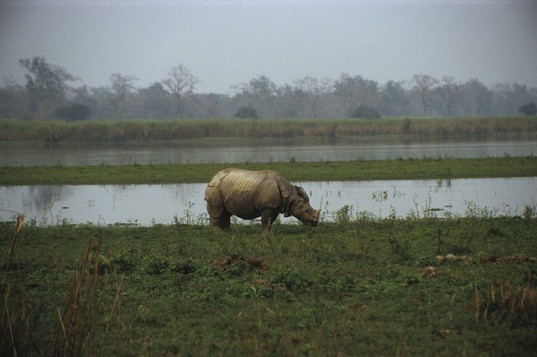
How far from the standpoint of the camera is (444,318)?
25.6ft

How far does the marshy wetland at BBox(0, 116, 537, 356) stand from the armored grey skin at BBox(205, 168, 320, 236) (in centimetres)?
43

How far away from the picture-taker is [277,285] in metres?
9.25

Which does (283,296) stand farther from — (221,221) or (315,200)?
(315,200)

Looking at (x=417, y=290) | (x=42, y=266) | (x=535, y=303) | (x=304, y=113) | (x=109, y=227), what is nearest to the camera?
(x=535, y=303)

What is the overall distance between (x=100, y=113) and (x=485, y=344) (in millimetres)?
127812

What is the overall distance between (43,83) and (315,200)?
107418mm

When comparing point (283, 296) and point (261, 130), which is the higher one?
point (261, 130)

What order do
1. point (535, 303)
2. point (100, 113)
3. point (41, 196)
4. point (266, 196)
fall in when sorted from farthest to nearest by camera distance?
point (100, 113) < point (41, 196) < point (266, 196) < point (535, 303)

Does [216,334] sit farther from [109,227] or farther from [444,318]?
[109,227]

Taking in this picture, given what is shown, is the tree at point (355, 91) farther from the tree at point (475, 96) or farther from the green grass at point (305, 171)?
the green grass at point (305, 171)

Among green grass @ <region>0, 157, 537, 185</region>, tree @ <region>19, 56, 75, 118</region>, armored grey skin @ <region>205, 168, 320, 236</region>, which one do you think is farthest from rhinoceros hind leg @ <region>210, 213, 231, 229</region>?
tree @ <region>19, 56, 75, 118</region>

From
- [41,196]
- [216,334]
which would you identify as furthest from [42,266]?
[41,196]

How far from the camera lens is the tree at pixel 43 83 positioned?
115875mm

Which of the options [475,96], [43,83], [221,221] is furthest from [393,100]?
[221,221]
